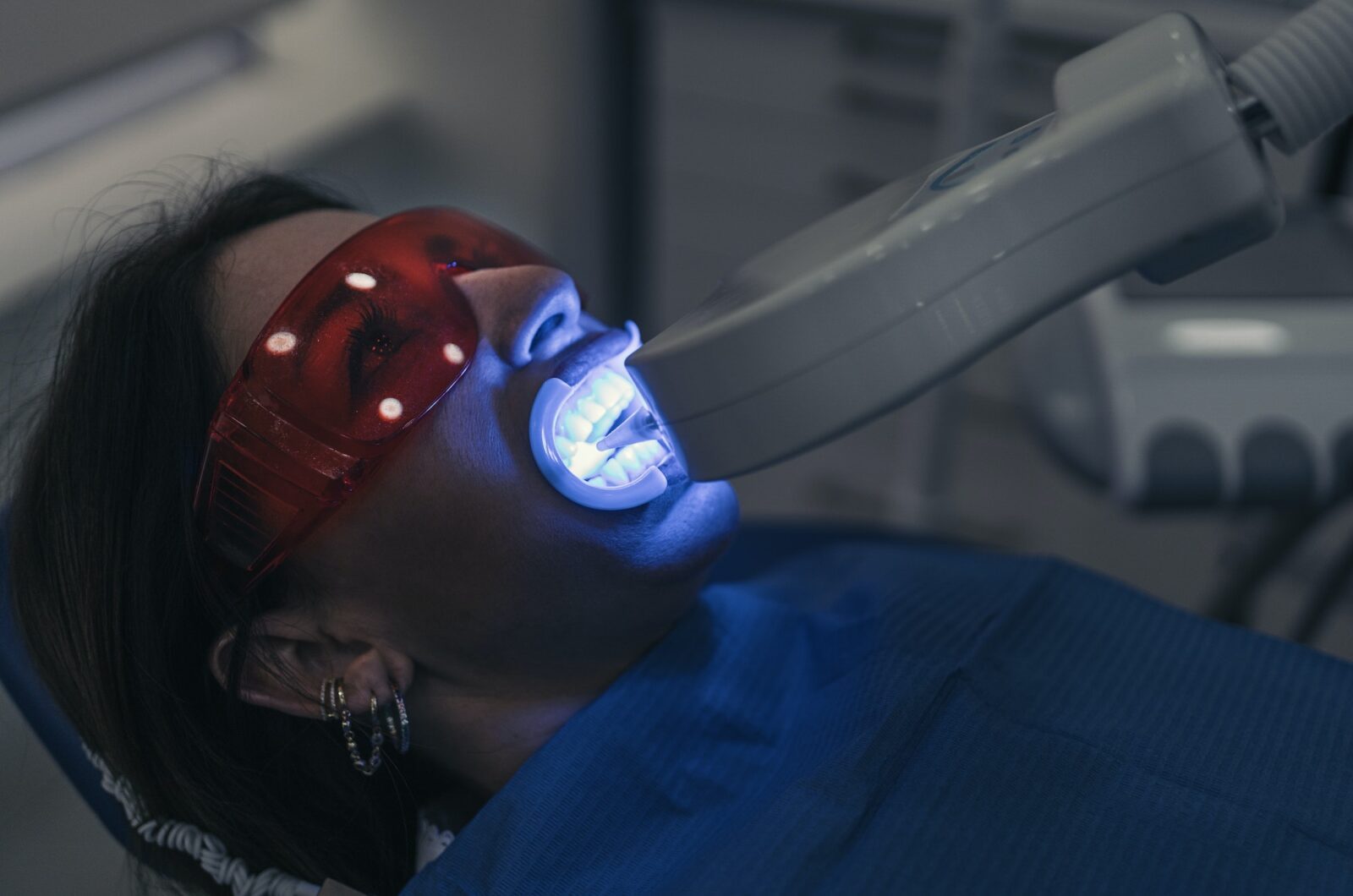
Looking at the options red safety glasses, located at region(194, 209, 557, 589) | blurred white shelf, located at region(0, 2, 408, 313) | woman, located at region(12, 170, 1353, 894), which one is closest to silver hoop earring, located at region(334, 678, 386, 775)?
woman, located at region(12, 170, 1353, 894)

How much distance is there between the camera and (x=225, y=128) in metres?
1.43

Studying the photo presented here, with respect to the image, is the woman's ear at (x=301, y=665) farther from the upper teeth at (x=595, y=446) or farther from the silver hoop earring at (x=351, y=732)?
the upper teeth at (x=595, y=446)

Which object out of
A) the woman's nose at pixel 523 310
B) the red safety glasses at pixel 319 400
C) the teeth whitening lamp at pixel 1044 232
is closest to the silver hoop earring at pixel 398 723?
the red safety glasses at pixel 319 400

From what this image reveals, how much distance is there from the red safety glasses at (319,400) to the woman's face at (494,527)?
2 centimetres

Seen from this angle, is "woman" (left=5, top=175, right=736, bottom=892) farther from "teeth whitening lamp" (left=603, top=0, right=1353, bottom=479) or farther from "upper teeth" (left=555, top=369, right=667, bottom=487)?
"teeth whitening lamp" (left=603, top=0, right=1353, bottom=479)

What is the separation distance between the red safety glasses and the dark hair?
43mm

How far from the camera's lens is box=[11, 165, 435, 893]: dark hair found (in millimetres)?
777

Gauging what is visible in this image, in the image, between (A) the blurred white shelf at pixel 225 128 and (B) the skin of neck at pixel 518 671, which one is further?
(A) the blurred white shelf at pixel 225 128

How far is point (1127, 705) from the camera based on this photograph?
841 mm

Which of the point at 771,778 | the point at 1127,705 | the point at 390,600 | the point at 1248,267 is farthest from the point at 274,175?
the point at 1248,267

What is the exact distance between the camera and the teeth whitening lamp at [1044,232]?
49cm

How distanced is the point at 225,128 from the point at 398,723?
948 millimetres

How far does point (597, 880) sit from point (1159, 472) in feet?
2.19

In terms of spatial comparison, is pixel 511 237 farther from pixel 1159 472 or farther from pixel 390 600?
pixel 1159 472
